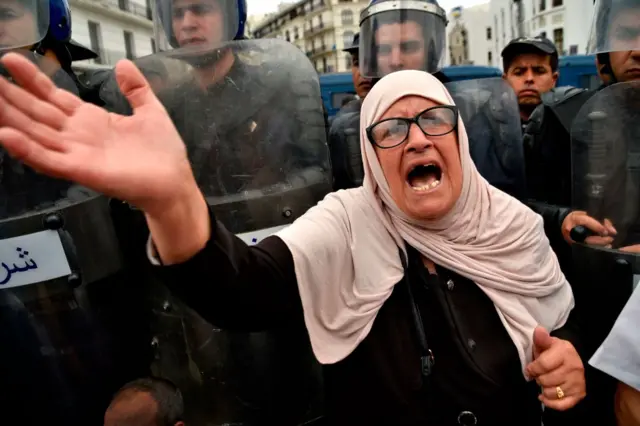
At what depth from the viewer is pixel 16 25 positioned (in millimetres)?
1737

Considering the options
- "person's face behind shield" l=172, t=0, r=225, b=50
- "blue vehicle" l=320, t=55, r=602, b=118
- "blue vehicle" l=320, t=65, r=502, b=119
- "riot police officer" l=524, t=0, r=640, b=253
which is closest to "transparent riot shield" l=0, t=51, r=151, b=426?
"person's face behind shield" l=172, t=0, r=225, b=50

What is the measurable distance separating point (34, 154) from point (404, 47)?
7.03ft

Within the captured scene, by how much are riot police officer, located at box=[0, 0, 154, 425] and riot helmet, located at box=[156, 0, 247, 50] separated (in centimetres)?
48

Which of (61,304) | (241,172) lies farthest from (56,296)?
(241,172)

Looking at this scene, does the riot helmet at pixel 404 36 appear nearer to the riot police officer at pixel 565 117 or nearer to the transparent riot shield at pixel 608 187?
the riot police officer at pixel 565 117

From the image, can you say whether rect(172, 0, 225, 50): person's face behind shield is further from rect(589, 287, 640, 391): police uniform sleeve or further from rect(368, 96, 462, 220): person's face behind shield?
rect(589, 287, 640, 391): police uniform sleeve

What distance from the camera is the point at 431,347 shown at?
134cm

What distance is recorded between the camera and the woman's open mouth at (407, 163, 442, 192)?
1.41 m

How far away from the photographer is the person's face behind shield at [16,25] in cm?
172

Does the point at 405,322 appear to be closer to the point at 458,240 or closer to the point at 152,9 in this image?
the point at 458,240

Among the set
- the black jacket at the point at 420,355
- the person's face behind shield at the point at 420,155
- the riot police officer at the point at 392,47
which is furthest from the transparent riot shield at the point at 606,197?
the riot police officer at the point at 392,47

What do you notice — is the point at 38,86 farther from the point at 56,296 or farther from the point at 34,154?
the point at 56,296

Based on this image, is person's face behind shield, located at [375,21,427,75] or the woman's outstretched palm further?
person's face behind shield, located at [375,21,427,75]

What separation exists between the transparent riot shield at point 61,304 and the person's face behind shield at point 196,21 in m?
0.52
